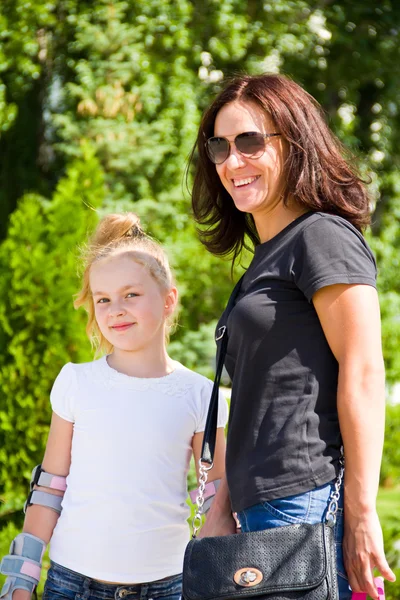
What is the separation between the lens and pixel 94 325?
2.42m

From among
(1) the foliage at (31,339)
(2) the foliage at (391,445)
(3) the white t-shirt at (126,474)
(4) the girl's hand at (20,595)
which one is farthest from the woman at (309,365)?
(2) the foliage at (391,445)

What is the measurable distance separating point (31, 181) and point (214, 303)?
80.0 inches

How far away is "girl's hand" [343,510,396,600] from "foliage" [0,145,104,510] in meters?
3.59

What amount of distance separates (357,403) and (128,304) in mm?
837

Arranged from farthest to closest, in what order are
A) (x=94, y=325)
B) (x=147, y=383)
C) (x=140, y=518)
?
1. (x=94, y=325)
2. (x=147, y=383)
3. (x=140, y=518)

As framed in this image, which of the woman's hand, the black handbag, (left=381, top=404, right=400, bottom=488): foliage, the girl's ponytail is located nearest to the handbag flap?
the black handbag

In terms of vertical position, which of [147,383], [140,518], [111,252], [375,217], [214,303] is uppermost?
[375,217]

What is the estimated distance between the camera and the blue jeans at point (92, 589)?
6.68 feet

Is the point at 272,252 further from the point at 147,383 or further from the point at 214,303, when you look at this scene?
the point at 214,303

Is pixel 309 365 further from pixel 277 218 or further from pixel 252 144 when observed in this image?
pixel 252 144

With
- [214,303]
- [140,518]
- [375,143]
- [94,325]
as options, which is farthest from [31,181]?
[140,518]

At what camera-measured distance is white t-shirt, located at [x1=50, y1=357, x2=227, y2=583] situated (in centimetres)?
205

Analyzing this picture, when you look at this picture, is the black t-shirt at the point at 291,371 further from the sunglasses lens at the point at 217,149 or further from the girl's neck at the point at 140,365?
the girl's neck at the point at 140,365

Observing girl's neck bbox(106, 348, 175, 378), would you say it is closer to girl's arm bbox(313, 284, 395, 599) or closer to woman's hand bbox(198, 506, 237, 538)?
woman's hand bbox(198, 506, 237, 538)
